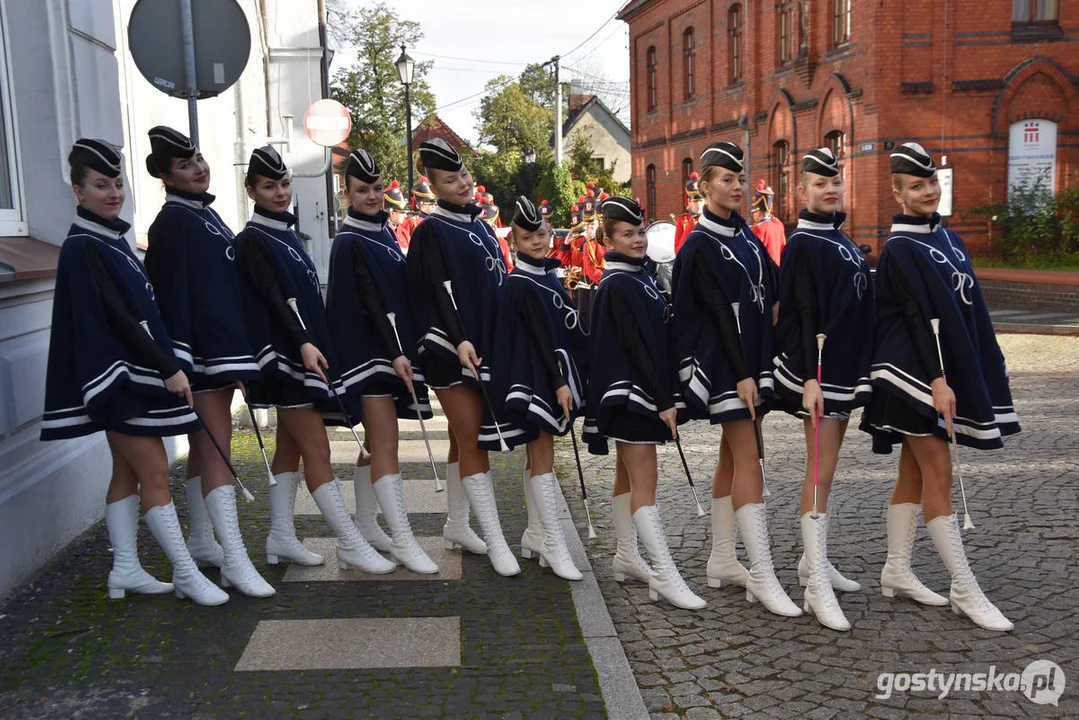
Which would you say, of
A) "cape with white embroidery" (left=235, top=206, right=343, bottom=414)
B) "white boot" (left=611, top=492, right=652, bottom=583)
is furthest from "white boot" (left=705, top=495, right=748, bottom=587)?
"cape with white embroidery" (left=235, top=206, right=343, bottom=414)

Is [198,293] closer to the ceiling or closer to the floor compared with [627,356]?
closer to the ceiling

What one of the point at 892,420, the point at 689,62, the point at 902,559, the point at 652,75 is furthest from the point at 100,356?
the point at 652,75

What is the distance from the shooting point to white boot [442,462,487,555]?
5.78m

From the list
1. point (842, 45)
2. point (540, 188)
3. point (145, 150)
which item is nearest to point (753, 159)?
point (842, 45)

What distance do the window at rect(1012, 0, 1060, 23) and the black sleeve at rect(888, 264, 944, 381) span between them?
21.0 meters

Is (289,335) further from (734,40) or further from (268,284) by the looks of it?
(734,40)

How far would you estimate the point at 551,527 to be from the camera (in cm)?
532

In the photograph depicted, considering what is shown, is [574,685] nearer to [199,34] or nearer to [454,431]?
[454,431]

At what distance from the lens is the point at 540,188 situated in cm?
4497

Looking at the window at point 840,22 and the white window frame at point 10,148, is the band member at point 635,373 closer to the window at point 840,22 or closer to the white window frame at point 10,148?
the white window frame at point 10,148

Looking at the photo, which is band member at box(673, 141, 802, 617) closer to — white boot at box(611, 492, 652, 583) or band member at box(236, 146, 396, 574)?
white boot at box(611, 492, 652, 583)

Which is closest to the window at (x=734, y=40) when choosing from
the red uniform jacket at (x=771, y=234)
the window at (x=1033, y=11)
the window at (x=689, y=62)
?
the window at (x=689, y=62)

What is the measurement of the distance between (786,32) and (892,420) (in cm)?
2549

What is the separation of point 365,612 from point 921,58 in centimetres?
2132
